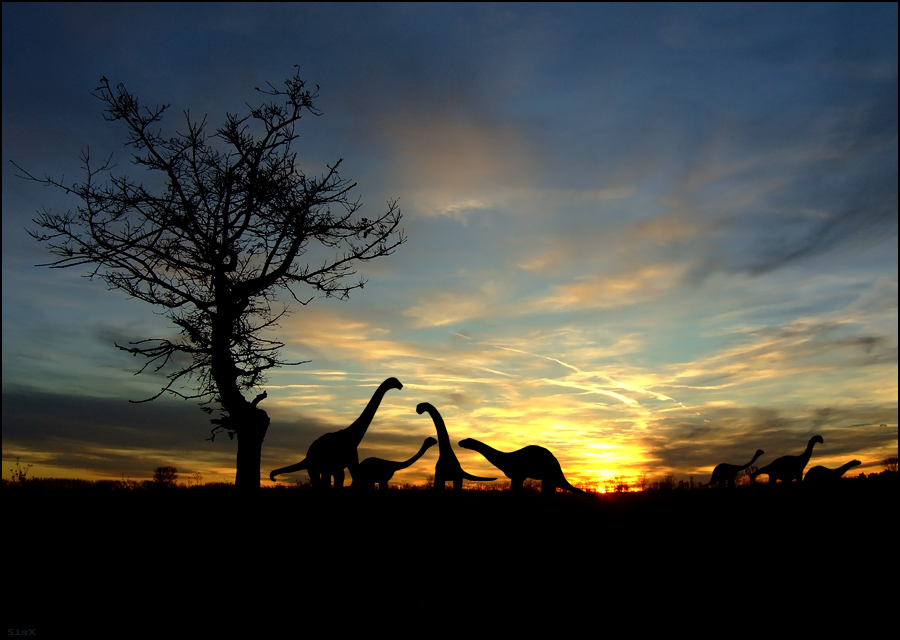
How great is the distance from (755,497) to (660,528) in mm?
4754

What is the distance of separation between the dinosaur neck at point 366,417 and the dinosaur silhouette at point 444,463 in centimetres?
115

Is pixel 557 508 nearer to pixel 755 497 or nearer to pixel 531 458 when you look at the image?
pixel 531 458

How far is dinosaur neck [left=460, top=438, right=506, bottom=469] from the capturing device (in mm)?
16234

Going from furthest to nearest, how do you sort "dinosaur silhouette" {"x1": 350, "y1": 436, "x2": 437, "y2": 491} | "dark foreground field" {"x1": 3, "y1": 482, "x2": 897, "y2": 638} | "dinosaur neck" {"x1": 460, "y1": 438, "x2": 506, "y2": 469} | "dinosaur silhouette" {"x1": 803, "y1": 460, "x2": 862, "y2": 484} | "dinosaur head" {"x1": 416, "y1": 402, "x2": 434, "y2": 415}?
"dinosaur silhouette" {"x1": 803, "y1": 460, "x2": 862, "y2": 484}
"dinosaur head" {"x1": 416, "y1": 402, "x2": 434, "y2": 415}
"dinosaur neck" {"x1": 460, "y1": 438, "x2": 506, "y2": 469}
"dinosaur silhouette" {"x1": 350, "y1": 436, "x2": 437, "y2": 491}
"dark foreground field" {"x1": 3, "y1": 482, "x2": 897, "y2": 638}

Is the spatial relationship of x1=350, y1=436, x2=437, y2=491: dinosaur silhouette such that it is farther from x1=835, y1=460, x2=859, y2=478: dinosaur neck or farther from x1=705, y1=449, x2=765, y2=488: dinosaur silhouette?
x1=835, y1=460, x2=859, y2=478: dinosaur neck

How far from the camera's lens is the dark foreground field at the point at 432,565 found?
9.78m

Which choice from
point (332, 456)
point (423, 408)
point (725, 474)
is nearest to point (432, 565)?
point (332, 456)

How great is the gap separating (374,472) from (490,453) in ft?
9.46

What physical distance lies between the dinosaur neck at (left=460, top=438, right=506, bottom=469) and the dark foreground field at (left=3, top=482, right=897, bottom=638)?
100 cm

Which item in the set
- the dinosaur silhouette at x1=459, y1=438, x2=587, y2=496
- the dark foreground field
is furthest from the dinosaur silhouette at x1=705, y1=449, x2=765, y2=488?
the dinosaur silhouette at x1=459, y1=438, x2=587, y2=496

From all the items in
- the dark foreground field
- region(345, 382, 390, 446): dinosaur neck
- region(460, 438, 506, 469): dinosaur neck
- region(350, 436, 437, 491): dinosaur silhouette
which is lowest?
the dark foreground field

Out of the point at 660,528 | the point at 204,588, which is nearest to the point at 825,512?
the point at 660,528

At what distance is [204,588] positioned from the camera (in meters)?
10.7

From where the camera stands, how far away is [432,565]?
469 inches
